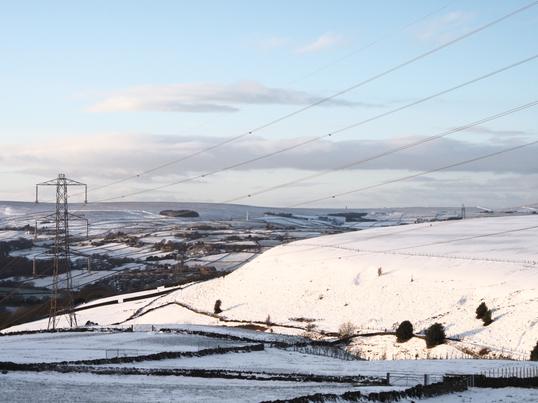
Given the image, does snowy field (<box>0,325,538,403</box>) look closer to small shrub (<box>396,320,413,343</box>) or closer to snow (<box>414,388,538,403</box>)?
snow (<box>414,388,538,403</box>)

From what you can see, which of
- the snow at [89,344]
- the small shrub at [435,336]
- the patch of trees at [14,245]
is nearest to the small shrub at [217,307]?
the snow at [89,344]

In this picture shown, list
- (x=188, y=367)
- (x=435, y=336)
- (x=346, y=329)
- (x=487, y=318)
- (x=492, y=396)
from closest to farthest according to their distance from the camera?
(x=492, y=396) < (x=188, y=367) < (x=435, y=336) < (x=487, y=318) < (x=346, y=329)

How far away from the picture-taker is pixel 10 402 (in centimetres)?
2919

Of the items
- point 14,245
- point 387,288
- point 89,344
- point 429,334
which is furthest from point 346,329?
point 14,245

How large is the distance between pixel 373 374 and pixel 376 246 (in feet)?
222

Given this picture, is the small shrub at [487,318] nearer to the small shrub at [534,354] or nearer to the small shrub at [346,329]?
the small shrub at [346,329]

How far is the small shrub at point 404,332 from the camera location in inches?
2425

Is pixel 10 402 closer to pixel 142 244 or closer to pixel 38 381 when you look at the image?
pixel 38 381

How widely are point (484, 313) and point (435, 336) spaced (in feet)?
19.7

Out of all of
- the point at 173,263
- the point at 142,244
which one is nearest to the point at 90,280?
the point at 173,263

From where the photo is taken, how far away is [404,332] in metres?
61.7

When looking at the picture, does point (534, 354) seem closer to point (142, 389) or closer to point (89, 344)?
point (142, 389)

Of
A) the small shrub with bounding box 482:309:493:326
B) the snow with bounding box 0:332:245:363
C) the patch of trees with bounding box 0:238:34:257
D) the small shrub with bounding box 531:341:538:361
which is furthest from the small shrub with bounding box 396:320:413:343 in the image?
the patch of trees with bounding box 0:238:34:257

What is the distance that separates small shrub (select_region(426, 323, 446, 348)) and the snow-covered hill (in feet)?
7.28
